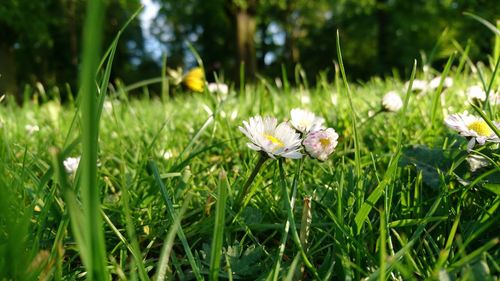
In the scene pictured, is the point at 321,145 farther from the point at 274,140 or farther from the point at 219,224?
the point at 219,224

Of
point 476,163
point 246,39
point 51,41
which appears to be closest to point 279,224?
point 476,163

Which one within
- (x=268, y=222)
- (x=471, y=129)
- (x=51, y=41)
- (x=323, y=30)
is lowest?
(x=323, y=30)

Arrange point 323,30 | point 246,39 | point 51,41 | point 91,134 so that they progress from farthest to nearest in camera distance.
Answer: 1. point 323,30
2. point 246,39
3. point 51,41
4. point 91,134

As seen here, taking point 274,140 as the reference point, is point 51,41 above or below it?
below

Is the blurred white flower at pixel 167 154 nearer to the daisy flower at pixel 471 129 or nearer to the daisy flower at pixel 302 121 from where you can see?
the daisy flower at pixel 302 121

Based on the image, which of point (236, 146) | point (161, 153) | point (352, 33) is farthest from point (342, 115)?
point (352, 33)

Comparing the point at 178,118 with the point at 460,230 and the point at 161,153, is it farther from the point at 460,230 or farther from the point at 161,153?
the point at 460,230

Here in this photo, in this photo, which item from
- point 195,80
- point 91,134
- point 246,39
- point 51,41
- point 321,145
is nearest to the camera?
point 91,134
